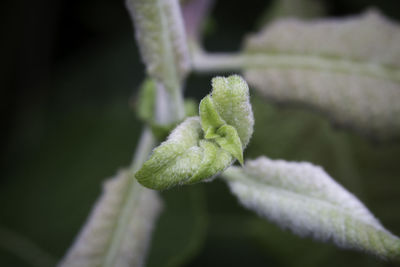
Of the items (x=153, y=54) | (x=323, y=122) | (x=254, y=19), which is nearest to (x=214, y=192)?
(x=323, y=122)

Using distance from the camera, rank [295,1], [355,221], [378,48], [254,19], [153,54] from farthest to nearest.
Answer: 1. [254,19]
2. [295,1]
3. [378,48]
4. [153,54]
5. [355,221]

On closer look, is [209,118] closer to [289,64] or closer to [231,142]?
[231,142]

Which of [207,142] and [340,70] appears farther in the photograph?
[340,70]

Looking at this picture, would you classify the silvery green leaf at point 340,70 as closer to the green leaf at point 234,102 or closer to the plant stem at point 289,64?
the plant stem at point 289,64

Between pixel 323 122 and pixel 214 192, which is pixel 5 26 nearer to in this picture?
pixel 214 192

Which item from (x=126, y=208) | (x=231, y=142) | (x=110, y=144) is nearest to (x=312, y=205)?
(x=231, y=142)

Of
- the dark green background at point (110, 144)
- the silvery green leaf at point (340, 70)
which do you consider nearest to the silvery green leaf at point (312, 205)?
the silvery green leaf at point (340, 70)

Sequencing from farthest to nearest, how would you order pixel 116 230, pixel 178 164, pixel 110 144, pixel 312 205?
pixel 110 144 → pixel 116 230 → pixel 312 205 → pixel 178 164
